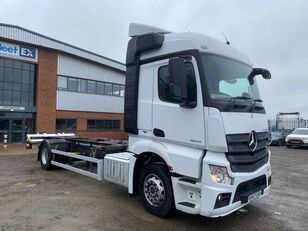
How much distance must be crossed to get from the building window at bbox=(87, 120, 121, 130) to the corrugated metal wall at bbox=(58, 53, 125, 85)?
4.33 metres

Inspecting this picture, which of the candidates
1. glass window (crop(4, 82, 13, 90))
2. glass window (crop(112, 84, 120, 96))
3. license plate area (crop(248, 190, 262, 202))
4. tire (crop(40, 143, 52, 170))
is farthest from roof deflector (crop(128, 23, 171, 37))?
glass window (crop(112, 84, 120, 96))

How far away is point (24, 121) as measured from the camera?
23375 millimetres

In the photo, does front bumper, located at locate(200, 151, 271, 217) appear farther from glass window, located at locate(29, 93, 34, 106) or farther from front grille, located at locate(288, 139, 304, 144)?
front grille, located at locate(288, 139, 304, 144)

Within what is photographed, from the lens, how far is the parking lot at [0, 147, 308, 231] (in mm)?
4980

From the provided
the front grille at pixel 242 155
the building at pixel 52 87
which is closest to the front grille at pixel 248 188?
the front grille at pixel 242 155

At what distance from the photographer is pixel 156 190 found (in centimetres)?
528

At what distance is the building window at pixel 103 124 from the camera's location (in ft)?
93.2

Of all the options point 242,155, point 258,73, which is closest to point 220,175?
point 242,155

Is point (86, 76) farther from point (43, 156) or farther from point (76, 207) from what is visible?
point (76, 207)

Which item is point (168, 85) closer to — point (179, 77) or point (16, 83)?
point (179, 77)

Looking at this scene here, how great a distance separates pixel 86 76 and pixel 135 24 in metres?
22.5

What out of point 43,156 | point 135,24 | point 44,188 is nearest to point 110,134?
point 43,156

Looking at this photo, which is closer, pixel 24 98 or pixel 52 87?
pixel 24 98

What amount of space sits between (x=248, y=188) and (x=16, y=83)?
2272cm
